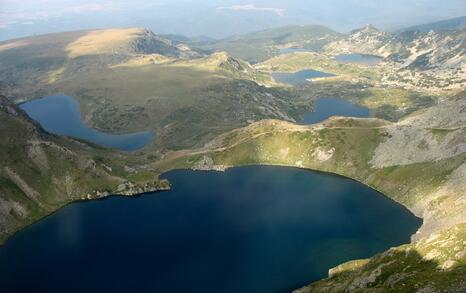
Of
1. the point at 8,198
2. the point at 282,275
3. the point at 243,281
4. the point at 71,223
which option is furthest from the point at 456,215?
the point at 8,198

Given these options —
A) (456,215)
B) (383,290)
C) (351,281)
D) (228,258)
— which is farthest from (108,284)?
(456,215)

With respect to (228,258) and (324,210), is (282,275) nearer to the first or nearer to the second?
(228,258)

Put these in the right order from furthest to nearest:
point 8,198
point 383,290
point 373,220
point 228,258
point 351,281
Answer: point 8,198
point 373,220
point 228,258
point 351,281
point 383,290

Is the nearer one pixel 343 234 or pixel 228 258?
pixel 228 258

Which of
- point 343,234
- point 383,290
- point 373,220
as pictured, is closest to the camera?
point 383,290

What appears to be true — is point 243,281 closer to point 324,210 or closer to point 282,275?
point 282,275

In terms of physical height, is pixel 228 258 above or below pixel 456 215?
below
